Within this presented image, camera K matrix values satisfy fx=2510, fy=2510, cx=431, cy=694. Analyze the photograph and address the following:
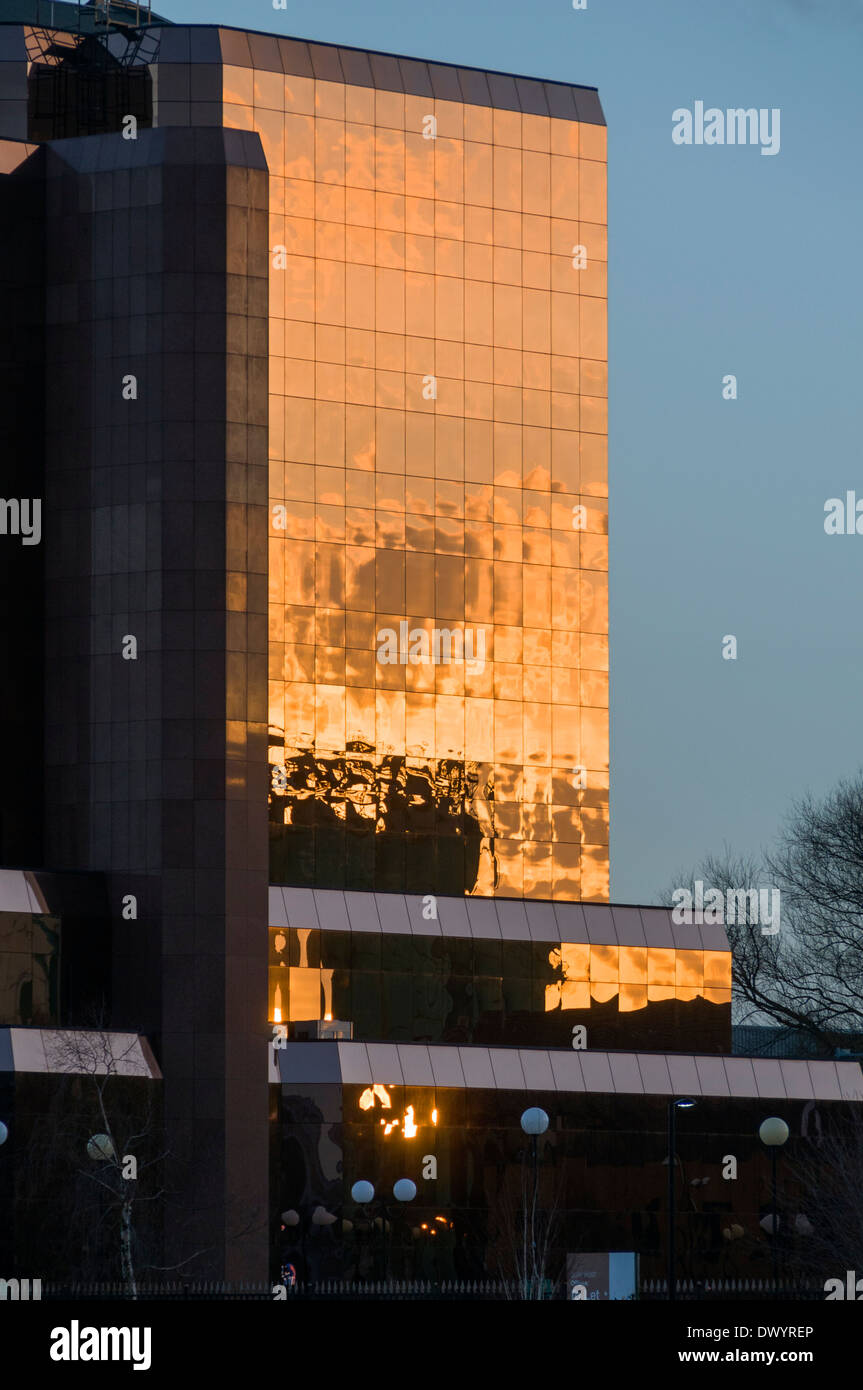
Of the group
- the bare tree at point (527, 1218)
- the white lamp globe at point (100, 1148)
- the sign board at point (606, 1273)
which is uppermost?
the white lamp globe at point (100, 1148)

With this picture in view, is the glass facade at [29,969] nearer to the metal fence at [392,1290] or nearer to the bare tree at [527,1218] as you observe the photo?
the metal fence at [392,1290]

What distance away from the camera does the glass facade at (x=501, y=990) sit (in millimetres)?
78500

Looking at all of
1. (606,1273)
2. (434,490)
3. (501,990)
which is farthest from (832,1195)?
(434,490)

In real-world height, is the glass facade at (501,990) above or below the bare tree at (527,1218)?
above

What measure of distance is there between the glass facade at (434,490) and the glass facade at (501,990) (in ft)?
9.11

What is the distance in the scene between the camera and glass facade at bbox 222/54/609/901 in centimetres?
8225

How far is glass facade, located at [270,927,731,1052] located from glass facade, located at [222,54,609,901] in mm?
2777

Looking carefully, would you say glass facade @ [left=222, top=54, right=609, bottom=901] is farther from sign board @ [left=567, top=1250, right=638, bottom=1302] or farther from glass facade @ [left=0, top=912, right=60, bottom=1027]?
sign board @ [left=567, top=1250, right=638, bottom=1302]

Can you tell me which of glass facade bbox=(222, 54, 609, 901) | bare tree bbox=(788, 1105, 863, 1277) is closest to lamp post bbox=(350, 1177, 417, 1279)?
bare tree bbox=(788, 1105, 863, 1277)

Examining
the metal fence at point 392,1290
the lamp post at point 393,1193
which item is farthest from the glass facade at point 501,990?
the metal fence at point 392,1290

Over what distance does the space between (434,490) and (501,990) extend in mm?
16994

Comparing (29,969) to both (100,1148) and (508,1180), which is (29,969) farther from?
(508,1180)
